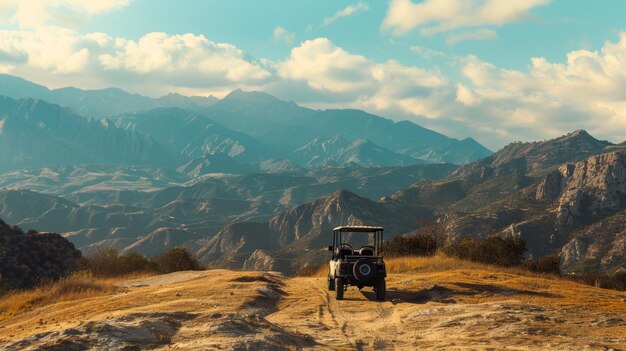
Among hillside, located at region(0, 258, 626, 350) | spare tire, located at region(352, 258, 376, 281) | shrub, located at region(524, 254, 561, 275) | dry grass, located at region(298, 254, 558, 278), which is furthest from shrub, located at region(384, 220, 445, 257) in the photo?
spare tire, located at region(352, 258, 376, 281)

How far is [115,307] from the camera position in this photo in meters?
19.3

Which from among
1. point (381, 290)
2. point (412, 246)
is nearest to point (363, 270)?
point (381, 290)

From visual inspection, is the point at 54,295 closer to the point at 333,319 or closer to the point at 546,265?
the point at 333,319

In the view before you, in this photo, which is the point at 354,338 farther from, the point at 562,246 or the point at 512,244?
the point at 562,246

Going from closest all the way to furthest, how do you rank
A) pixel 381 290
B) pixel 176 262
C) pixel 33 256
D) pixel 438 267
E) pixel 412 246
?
1. pixel 381 290
2. pixel 438 267
3. pixel 176 262
4. pixel 412 246
5. pixel 33 256

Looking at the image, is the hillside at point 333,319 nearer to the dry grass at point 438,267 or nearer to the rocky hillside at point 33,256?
the dry grass at point 438,267

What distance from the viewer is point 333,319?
18531 millimetres

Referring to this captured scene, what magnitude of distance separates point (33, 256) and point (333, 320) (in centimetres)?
5697

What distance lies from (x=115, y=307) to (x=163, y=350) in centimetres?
745

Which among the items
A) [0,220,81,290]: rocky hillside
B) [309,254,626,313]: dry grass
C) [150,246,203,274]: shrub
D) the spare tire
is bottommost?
[0,220,81,290]: rocky hillside

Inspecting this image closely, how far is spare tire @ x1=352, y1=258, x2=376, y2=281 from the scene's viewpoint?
22453 mm

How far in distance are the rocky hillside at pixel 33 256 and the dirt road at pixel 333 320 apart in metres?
39.5

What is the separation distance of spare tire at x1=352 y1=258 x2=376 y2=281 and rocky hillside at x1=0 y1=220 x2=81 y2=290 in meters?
43.1

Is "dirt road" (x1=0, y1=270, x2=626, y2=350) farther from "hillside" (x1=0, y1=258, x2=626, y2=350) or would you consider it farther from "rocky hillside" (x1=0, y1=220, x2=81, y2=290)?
"rocky hillside" (x1=0, y1=220, x2=81, y2=290)
